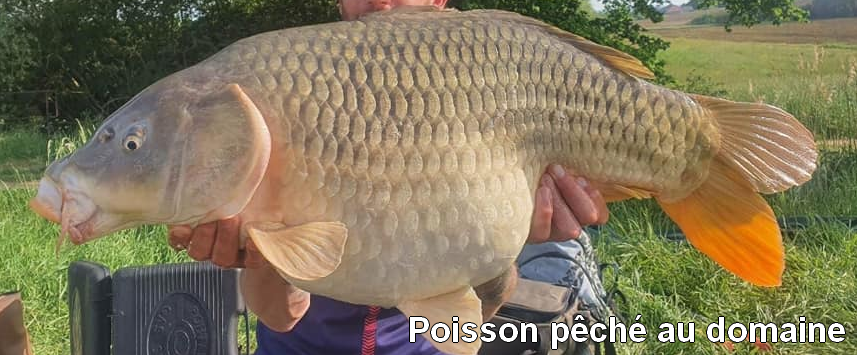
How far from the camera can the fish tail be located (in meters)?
0.97

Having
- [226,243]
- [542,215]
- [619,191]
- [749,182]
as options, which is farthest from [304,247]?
[749,182]

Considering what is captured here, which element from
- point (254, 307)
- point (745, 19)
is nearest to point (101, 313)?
point (254, 307)

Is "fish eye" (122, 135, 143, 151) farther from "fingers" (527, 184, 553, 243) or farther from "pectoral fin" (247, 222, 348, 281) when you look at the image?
"fingers" (527, 184, 553, 243)

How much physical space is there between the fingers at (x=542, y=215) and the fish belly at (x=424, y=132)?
0.05 m

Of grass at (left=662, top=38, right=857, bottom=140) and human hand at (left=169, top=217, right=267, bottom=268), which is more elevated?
human hand at (left=169, top=217, right=267, bottom=268)

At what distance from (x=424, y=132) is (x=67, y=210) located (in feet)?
1.19

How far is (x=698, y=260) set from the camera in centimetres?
269

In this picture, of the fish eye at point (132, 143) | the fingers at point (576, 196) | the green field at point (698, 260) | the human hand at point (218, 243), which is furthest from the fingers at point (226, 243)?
the green field at point (698, 260)

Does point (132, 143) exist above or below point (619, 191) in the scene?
above

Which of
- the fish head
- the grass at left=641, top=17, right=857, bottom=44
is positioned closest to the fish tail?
the fish head

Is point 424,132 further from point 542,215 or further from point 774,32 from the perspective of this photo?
point 774,32

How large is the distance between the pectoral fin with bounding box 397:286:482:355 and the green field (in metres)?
1.22

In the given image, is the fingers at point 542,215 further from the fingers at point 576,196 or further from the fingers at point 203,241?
the fingers at point 203,241

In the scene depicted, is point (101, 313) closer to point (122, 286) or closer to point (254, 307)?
point (122, 286)
